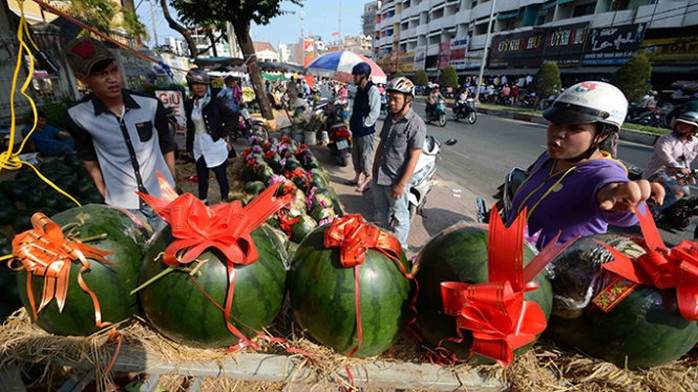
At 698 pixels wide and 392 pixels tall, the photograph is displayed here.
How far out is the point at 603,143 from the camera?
169 centimetres

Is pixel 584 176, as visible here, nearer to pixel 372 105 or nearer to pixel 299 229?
pixel 299 229

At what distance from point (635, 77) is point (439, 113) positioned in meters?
9.52

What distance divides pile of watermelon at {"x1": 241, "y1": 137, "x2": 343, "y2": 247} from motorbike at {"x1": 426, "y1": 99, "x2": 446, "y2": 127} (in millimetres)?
9729

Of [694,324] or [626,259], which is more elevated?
[626,259]

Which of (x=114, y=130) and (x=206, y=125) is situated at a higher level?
(x=114, y=130)

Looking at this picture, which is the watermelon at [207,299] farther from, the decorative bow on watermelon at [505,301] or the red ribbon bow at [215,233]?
the decorative bow on watermelon at [505,301]

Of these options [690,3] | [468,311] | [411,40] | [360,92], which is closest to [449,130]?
[360,92]

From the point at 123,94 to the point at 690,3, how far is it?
30.4 m

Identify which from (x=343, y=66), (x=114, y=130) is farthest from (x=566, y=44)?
(x=114, y=130)

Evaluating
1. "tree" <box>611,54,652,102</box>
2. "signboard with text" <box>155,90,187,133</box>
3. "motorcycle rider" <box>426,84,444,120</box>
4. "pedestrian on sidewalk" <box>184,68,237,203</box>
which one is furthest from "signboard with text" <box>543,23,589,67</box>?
"pedestrian on sidewalk" <box>184,68,237,203</box>

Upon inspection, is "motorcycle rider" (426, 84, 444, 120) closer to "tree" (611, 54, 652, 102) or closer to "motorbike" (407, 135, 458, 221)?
"tree" (611, 54, 652, 102)

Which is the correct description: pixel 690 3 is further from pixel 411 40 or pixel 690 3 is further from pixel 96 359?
pixel 411 40

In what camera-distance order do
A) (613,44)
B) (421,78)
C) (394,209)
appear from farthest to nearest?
(421,78) < (613,44) < (394,209)

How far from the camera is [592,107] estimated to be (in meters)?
1.51
